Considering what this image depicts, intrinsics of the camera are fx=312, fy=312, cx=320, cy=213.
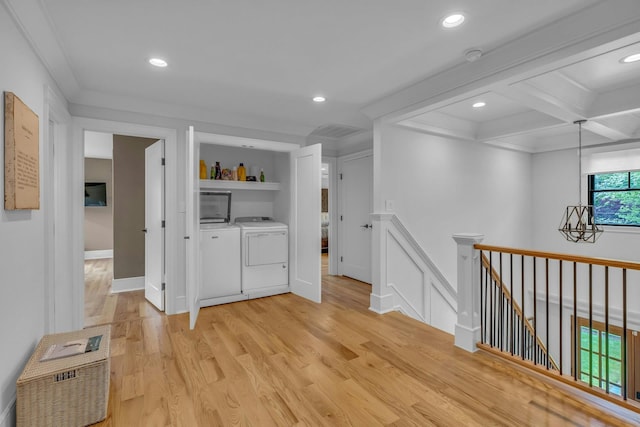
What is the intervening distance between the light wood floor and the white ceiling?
220 cm

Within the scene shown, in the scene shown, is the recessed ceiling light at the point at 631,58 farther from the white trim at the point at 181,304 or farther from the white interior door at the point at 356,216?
the white trim at the point at 181,304

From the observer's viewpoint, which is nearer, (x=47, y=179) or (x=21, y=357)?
(x=21, y=357)

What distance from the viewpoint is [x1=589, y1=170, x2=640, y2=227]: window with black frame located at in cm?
455

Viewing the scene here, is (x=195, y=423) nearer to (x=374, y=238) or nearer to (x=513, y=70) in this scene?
(x=374, y=238)

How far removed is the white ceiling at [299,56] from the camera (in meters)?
1.80

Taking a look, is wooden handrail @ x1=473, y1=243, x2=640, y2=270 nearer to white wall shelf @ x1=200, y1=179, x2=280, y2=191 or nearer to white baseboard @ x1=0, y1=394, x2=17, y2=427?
white wall shelf @ x1=200, y1=179, x2=280, y2=191

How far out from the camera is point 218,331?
3.03m

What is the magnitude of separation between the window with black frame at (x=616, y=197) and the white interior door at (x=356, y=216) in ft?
11.2

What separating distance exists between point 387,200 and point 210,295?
2.43m

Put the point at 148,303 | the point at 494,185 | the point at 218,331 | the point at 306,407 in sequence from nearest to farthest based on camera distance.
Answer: the point at 306,407 → the point at 218,331 → the point at 148,303 → the point at 494,185

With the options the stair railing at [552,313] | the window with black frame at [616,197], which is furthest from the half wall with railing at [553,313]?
the window with black frame at [616,197]

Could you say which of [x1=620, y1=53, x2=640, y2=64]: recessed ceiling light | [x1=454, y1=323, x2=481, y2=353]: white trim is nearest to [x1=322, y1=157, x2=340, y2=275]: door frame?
[x1=454, y1=323, x2=481, y2=353]: white trim

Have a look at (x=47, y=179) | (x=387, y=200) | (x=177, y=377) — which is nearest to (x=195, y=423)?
(x=177, y=377)

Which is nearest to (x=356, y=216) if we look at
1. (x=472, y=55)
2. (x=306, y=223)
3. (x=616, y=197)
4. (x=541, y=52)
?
(x=306, y=223)
